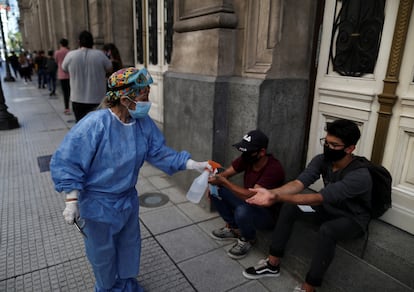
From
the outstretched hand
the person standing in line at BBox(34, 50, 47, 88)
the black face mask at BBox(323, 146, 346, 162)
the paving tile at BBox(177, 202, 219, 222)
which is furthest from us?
the person standing in line at BBox(34, 50, 47, 88)

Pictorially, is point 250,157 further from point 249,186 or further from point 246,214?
point 246,214

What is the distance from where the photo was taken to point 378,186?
7.86 ft

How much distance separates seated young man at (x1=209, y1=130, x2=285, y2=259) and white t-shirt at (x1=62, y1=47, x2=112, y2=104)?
346 cm

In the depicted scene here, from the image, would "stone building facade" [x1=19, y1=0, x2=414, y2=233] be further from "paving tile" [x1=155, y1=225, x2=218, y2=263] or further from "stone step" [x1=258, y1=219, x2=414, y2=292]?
"paving tile" [x1=155, y1=225, x2=218, y2=263]

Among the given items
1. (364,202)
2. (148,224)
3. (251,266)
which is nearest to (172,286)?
(251,266)

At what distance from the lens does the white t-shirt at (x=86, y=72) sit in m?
5.46

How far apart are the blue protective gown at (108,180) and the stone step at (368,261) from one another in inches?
56.1

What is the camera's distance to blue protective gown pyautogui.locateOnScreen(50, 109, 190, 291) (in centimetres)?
197

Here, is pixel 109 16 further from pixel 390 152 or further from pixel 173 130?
pixel 390 152

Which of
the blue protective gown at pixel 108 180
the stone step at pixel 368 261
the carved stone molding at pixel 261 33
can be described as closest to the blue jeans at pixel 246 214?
the stone step at pixel 368 261

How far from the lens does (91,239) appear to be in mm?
2170

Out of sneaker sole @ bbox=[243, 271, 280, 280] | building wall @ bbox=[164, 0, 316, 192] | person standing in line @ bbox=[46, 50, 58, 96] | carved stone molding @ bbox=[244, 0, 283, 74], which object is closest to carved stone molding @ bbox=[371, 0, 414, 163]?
building wall @ bbox=[164, 0, 316, 192]

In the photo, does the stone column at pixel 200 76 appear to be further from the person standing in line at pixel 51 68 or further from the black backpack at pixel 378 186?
the person standing in line at pixel 51 68

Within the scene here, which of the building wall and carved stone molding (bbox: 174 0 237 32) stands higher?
carved stone molding (bbox: 174 0 237 32)
